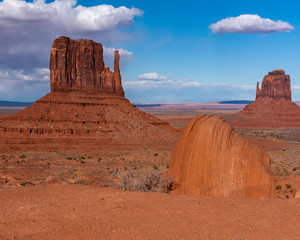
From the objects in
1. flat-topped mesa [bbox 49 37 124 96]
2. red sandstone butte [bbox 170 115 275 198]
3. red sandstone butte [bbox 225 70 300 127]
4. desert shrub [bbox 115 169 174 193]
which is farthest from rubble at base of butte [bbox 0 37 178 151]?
red sandstone butte [bbox 225 70 300 127]

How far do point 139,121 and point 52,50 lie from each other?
24996 mm

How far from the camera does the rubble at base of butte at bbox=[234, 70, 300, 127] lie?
13962 cm

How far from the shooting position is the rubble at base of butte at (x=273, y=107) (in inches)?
5497

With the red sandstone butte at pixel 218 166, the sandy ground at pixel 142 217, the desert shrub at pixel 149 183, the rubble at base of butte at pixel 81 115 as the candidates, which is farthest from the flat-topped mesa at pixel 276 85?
the sandy ground at pixel 142 217

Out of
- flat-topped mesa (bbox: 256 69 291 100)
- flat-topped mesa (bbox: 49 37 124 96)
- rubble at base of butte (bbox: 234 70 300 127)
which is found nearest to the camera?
flat-topped mesa (bbox: 49 37 124 96)

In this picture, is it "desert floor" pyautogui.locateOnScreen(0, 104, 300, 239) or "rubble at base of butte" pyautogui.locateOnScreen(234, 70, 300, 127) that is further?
"rubble at base of butte" pyautogui.locateOnScreen(234, 70, 300, 127)

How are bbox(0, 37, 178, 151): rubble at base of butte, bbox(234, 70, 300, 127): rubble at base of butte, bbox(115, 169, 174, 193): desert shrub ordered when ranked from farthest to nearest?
bbox(234, 70, 300, 127): rubble at base of butte < bbox(0, 37, 178, 151): rubble at base of butte < bbox(115, 169, 174, 193): desert shrub

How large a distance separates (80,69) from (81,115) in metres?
12.6

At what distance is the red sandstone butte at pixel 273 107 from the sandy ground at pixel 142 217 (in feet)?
427

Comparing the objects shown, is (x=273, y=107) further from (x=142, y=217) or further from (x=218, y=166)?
(x=142, y=217)

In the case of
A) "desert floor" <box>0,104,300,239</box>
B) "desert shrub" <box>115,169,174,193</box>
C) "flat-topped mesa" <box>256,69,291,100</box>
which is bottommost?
"desert shrub" <box>115,169,174,193</box>

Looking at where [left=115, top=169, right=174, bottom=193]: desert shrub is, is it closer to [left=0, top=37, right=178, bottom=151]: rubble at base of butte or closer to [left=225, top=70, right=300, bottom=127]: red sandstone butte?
[left=0, top=37, right=178, bottom=151]: rubble at base of butte

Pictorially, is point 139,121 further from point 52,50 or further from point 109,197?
point 109,197

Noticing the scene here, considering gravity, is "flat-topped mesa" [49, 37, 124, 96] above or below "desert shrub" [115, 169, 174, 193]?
above
